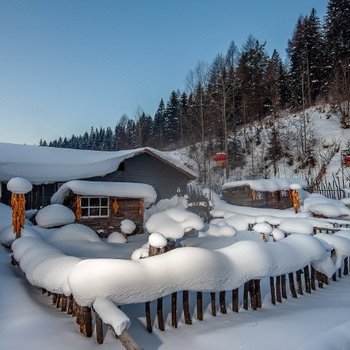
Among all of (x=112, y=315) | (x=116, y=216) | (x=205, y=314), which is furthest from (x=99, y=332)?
(x=116, y=216)

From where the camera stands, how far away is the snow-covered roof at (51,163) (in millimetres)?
19547

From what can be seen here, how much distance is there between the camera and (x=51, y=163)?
2130 centimetres

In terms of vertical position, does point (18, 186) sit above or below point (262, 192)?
above

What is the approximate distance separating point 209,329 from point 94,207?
12460mm

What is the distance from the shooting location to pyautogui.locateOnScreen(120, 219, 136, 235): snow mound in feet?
52.6

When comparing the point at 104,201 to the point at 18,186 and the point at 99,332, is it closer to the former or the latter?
the point at 18,186

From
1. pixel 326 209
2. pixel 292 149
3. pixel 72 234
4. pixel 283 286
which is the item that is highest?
pixel 292 149

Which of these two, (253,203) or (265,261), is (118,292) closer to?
(265,261)

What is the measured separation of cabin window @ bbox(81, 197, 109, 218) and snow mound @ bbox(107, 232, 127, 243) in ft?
4.70

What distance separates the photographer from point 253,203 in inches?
1009

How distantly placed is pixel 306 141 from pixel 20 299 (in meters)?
34.4

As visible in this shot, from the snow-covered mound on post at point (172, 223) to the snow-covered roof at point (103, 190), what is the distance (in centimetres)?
469

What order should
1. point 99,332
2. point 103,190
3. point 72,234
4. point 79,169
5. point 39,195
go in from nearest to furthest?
1. point 99,332
2. point 72,234
3. point 103,190
4. point 39,195
5. point 79,169

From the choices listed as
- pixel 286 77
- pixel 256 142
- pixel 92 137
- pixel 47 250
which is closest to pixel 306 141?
pixel 256 142
